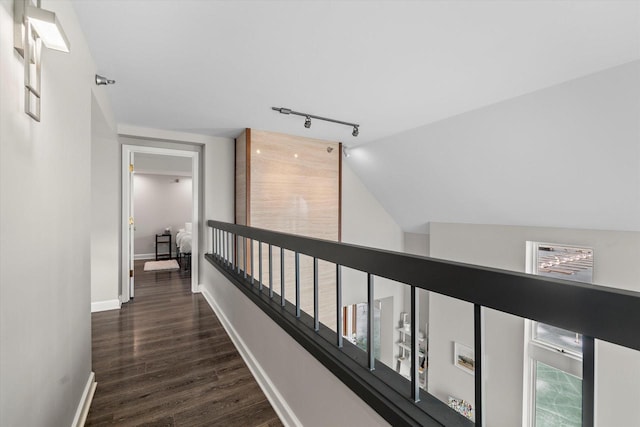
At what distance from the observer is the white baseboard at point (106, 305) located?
3.30 meters

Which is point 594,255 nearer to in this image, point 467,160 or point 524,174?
point 524,174

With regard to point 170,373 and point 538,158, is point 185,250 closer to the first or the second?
point 170,373

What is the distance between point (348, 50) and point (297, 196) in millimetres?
2264

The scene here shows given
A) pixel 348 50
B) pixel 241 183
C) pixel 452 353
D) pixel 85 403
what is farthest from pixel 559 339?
pixel 85 403

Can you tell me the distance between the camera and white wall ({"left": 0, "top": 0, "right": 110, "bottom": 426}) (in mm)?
855

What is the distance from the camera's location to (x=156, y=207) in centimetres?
742

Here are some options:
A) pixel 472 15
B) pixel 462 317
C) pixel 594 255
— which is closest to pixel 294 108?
pixel 472 15

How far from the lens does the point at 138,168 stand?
6.02 meters

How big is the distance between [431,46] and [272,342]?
2.08 meters

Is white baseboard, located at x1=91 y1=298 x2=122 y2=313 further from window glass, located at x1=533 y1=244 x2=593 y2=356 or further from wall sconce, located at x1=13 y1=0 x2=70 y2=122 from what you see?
window glass, located at x1=533 y1=244 x2=593 y2=356

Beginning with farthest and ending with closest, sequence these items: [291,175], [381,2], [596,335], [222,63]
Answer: [291,175]
[222,63]
[381,2]
[596,335]

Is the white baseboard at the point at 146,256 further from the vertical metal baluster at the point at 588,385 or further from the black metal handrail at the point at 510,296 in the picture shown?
the vertical metal baluster at the point at 588,385

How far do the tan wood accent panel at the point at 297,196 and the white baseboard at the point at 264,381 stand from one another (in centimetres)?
86

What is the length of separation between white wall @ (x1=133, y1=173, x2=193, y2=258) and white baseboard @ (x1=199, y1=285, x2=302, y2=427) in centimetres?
541
